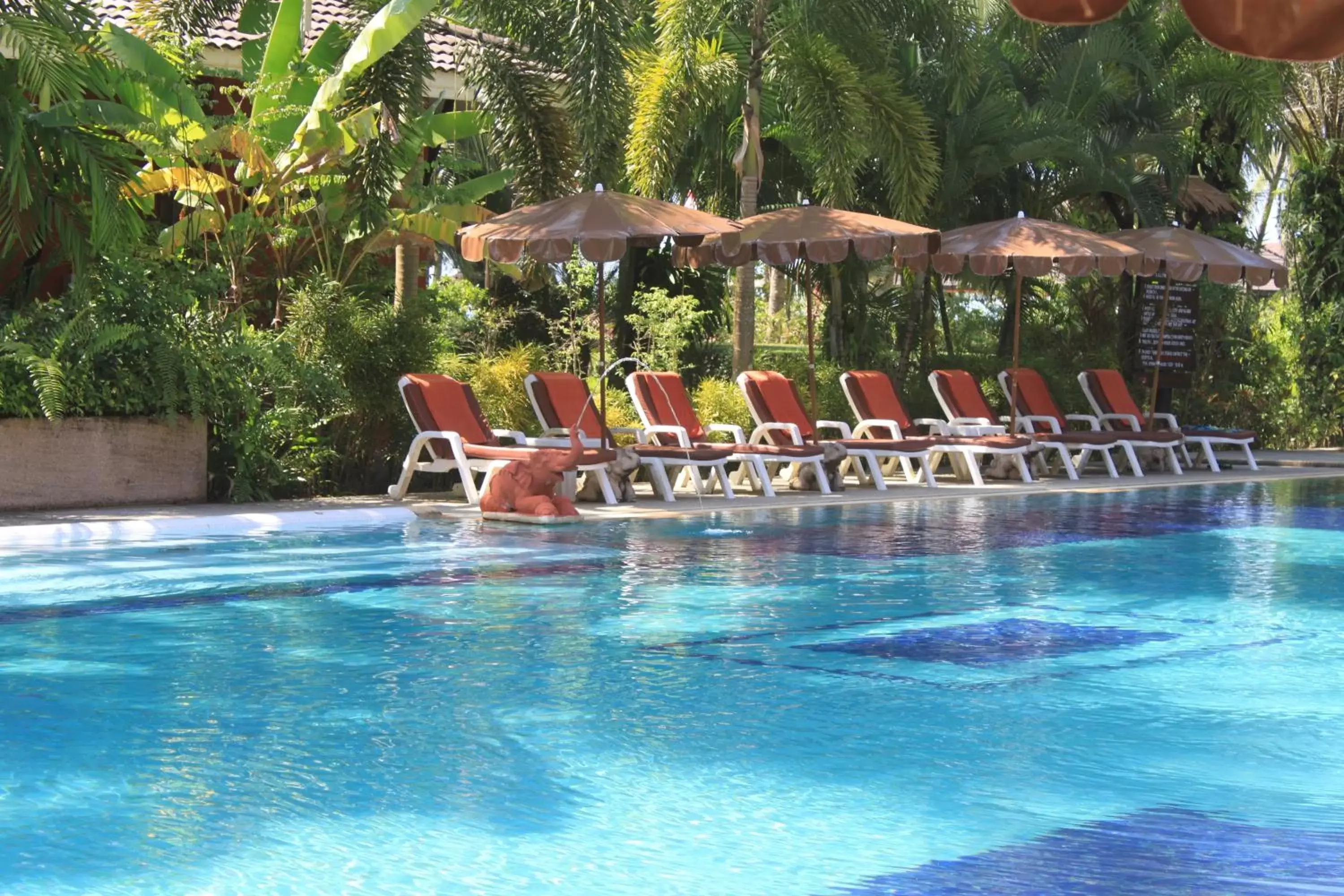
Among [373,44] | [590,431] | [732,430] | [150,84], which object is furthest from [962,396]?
[150,84]

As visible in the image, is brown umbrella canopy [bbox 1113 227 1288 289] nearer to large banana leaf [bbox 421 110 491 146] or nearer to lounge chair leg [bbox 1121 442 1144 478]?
lounge chair leg [bbox 1121 442 1144 478]

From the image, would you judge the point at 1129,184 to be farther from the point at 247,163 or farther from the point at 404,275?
the point at 247,163

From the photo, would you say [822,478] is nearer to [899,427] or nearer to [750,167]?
[899,427]

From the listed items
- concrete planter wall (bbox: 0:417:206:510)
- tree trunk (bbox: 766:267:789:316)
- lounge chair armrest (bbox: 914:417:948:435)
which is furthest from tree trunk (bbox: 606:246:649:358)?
tree trunk (bbox: 766:267:789:316)

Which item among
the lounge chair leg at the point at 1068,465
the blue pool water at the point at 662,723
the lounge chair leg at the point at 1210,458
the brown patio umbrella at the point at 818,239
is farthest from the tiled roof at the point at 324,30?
the lounge chair leg at the point at 1210,458

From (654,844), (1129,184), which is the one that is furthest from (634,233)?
(1129,184)

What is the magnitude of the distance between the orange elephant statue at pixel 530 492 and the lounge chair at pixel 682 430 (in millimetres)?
2391

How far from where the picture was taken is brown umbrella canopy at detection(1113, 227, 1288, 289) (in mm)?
18938

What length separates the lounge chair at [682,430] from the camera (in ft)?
52.9

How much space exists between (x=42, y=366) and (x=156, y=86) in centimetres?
397

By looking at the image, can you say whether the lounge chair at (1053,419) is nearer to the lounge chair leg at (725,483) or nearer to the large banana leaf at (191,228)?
the lounge chair leg at (725,483)

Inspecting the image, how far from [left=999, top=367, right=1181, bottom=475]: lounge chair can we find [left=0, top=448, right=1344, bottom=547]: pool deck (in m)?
0.40

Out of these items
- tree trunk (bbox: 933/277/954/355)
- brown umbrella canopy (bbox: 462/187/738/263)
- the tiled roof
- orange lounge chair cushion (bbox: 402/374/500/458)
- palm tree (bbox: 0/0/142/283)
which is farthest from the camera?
tree trunk (bbox: 933/277/954/355)

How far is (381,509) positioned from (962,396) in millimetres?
8548
